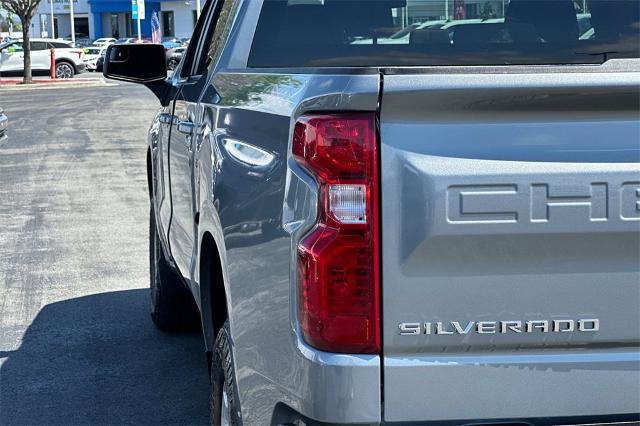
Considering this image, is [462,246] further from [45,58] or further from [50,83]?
[45,58]

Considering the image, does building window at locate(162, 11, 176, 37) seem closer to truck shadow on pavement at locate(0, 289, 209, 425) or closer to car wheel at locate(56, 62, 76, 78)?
car wheel at locate(56, 62, 76, 78)

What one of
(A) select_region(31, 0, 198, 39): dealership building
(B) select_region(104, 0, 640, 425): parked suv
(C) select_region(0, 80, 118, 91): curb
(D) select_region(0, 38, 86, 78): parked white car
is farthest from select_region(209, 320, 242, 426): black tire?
(A) select_region(31, 0, 198, 39): dealership building

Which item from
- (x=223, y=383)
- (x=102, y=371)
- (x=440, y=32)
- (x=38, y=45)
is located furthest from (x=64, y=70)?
(x=223, y=383)

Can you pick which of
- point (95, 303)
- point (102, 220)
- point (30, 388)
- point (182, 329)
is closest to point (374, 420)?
point (30, 388)

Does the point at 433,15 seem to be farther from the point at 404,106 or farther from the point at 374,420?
the point at 374,420

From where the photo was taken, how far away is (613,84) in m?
2.40

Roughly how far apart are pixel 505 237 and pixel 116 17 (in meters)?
88.1

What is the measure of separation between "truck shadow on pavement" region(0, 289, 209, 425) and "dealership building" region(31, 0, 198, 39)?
7643 cm

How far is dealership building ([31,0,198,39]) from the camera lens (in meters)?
83.8

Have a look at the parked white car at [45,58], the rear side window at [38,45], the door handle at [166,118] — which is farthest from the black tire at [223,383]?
the rear side window at [38,45]

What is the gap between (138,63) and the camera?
17.1 ft

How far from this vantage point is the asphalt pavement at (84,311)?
520cm

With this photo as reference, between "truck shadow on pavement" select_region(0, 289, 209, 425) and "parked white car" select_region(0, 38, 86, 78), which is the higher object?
"parked white car" select_region(0, 38, 86, 78)

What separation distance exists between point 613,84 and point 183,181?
93.1 inches
